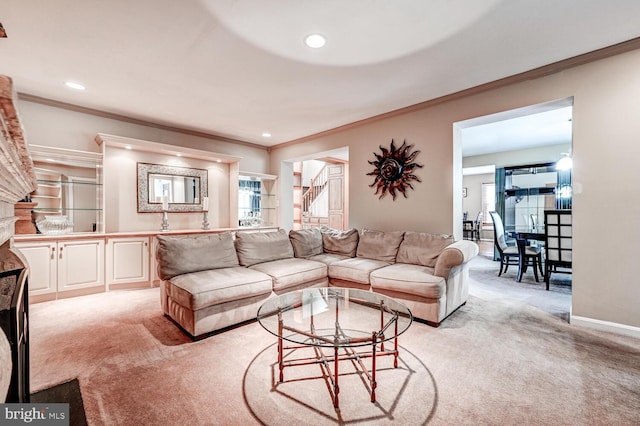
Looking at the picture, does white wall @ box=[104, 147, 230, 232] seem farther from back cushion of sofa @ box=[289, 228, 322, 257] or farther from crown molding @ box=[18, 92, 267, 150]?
back cushion of sofa @ box=[289, 228, 322, 257]

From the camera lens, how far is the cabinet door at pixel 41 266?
3182mm

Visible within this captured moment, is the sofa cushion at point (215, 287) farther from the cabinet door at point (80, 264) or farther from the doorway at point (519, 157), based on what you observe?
the doorway at point (519, 157)

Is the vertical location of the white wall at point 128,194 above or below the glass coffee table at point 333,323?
above

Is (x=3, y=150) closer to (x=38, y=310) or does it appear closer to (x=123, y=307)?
(x=123, y=307)

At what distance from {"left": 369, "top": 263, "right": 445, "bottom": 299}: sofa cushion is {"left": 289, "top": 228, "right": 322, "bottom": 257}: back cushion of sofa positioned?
1137 millimetres

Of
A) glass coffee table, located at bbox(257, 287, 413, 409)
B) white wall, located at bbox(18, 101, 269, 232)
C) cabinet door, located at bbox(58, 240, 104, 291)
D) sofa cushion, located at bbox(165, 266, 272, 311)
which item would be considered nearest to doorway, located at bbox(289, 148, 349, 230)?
white wall, located at bbox(18, 101, 269, 232)

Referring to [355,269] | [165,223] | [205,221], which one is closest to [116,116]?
[165,223]

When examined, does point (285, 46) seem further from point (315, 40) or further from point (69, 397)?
point (69, 397)

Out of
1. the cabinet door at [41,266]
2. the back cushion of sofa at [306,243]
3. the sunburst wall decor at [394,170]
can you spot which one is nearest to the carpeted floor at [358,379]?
the cabinet door at [41,266]

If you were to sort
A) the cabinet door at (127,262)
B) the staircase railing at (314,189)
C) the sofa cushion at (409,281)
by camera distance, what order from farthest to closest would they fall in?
the staircase railing at (314,189) < the cabinet door at (127,262) < the sofa cushion at (409,281)

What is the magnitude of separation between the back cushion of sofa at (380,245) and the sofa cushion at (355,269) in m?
0.10

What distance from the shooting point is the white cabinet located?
3.22 metres

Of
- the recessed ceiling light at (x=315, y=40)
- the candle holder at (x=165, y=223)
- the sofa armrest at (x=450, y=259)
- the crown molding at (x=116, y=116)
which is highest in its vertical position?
the recessed ceiling light at (x=315, y=40)

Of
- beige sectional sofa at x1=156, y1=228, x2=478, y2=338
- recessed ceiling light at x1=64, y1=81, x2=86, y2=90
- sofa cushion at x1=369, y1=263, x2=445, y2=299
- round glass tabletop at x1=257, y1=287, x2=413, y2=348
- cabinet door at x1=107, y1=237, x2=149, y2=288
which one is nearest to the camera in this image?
round glass tabletop at x1=257, y1=287, x2=413, y2=348
